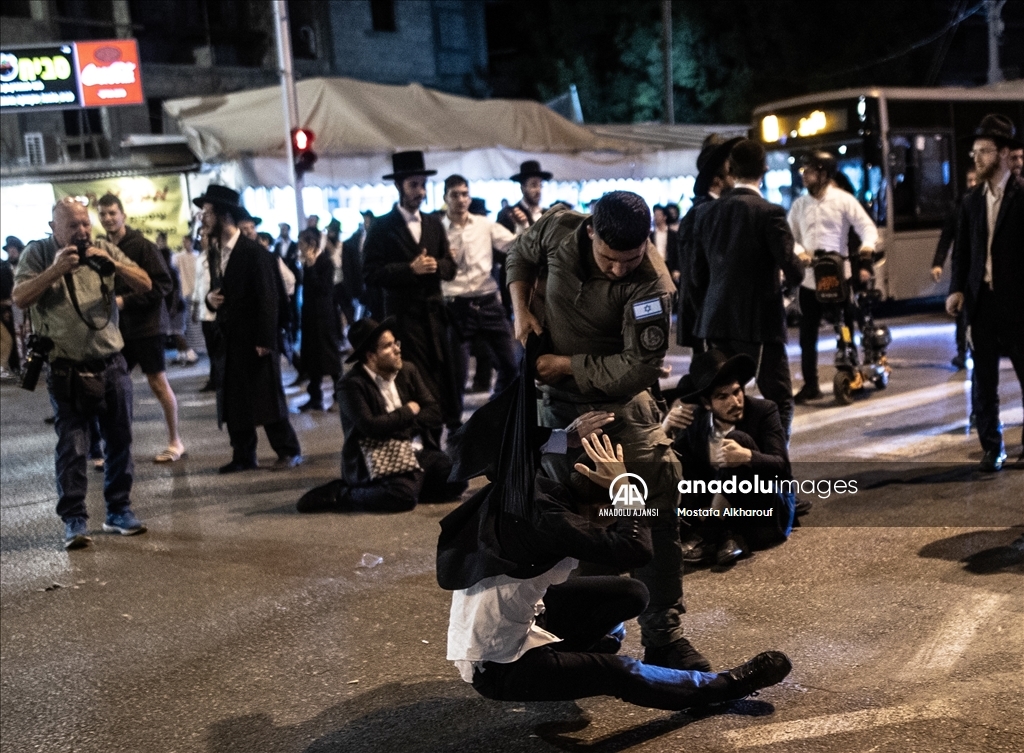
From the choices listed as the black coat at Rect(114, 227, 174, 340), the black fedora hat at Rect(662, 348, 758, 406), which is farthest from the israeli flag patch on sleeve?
the black coat at Rect(114, 227, 174, 340)

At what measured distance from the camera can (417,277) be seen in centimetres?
809

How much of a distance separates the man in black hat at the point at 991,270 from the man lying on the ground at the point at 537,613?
12.7 ft

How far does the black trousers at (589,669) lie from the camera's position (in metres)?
3.67

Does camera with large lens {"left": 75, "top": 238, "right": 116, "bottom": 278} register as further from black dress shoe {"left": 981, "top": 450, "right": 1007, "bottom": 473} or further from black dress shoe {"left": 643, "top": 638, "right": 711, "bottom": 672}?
black dress shoe {"left": 981, "top": 450, "right": 1007, "bottom": 473}

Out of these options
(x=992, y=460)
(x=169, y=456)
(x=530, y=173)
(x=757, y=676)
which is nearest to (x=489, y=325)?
(x=530, y=173)

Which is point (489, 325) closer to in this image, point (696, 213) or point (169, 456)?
point (696, 213)

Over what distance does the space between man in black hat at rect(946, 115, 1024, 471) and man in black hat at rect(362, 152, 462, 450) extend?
10.9 feet

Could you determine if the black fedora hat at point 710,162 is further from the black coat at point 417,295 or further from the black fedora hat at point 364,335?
the black fedora hat at point 364,335

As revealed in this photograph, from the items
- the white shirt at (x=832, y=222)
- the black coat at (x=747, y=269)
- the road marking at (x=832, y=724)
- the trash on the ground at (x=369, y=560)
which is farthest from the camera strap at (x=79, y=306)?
the white shirt at (x=832, y=222)

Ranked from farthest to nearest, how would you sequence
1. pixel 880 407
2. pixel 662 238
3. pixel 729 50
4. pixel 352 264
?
pixel 729 50 → pixel 662 238 → pixel 352 264 → pixel 880 407

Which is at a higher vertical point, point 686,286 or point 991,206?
point 991,206

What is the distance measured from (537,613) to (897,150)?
1451 centimetres

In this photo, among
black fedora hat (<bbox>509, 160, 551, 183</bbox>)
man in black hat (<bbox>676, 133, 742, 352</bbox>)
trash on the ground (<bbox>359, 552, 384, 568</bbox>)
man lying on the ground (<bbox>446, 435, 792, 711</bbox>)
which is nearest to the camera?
man lying on the ground (<bbox>446, 435, 792, 711</bbox>)

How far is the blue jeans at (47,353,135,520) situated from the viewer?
6914mm
